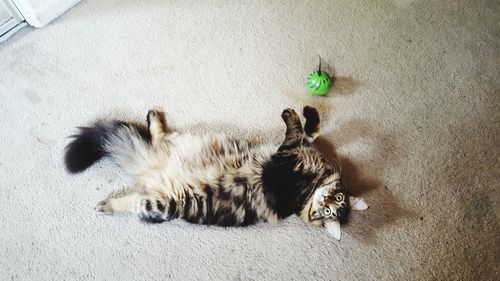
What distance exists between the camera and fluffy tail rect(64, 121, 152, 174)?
1245 mm

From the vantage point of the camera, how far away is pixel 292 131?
4.32 feet

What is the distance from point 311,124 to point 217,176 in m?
0.45

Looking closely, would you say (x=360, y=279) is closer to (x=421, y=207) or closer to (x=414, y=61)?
(x=421, y=207)

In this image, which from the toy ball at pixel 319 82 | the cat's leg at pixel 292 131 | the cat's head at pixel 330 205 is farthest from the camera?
the toy ball at pixel 319 82

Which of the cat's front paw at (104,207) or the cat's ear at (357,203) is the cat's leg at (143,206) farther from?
the cat's ear at (357,203)

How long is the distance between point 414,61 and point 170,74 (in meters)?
1.17

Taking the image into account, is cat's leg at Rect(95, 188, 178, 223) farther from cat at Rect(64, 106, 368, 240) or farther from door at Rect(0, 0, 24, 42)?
door at Rect(0, 0, 24, 42)

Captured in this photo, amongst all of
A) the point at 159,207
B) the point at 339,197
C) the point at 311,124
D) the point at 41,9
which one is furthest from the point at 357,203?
the point at 41,9

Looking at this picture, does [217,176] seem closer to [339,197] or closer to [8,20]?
[339,197]

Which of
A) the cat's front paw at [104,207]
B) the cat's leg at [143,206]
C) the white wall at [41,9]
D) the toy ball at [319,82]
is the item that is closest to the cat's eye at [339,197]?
the toy ball at [319,82]

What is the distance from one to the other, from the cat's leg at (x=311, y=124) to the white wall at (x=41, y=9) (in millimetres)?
1318

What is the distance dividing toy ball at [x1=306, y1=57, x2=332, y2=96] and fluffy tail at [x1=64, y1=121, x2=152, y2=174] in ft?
2.43

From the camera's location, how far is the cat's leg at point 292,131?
128 cm

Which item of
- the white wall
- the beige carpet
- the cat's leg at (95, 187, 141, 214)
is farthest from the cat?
the white wall
